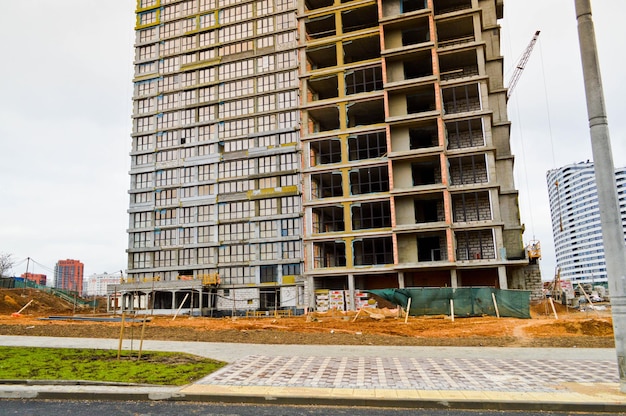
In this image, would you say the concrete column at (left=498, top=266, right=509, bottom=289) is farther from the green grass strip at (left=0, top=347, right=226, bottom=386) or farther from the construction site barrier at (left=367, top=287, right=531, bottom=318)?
the green grass strip at (left=0, top=347, right=226, bottom=386)

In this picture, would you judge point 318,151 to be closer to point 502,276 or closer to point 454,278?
point 454,278

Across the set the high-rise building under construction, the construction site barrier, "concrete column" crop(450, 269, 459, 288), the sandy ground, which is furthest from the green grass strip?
"concrete column" crop(450, 269, 459, 288)

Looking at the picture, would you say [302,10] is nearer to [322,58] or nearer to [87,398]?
[322,58]

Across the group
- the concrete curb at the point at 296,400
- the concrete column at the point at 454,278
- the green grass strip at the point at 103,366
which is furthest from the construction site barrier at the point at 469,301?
the concrete curb at the point at 296,400

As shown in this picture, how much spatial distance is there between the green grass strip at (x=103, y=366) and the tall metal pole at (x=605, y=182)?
29.0ft

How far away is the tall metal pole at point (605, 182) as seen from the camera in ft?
28.4

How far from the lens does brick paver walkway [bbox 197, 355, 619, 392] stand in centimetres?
973

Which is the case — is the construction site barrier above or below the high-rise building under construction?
below

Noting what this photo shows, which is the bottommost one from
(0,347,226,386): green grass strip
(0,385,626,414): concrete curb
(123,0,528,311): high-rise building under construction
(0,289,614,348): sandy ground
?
(0,289,614,348): sandy ground

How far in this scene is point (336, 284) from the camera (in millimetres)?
47250

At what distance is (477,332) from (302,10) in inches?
1602

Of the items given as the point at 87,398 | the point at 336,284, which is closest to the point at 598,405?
the point at 87,398

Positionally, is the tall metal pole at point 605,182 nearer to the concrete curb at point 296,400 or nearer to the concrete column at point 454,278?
the concrete curb at point 296,400

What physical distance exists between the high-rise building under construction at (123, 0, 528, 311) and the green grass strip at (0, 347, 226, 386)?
27689 millimetres
